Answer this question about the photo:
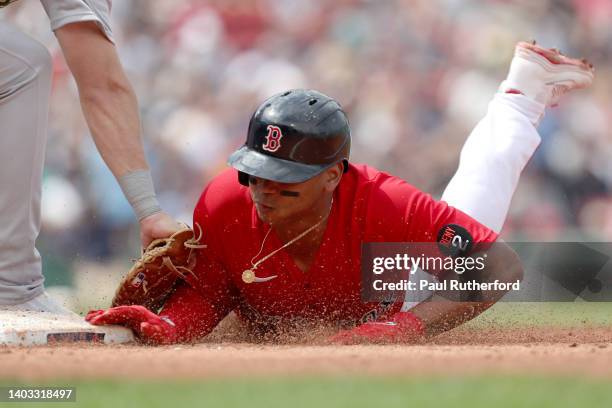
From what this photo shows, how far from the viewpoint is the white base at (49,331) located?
12.5ft

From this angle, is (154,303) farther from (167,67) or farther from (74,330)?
(167,67)

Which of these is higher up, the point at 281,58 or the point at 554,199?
the point at 281,58

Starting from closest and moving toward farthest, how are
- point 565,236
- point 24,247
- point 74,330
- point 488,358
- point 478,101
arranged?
point 488,358, point 74,330, point 24,247, point 565,236, point 478,101

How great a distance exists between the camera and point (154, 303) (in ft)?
14.3

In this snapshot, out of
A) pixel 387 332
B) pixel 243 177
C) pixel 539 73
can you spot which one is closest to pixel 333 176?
pixel 243 177

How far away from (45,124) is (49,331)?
912 mm

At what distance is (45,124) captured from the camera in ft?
13.9

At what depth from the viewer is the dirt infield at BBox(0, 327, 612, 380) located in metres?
3.08

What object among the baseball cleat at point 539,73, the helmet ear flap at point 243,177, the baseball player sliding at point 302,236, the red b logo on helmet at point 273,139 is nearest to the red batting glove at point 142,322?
the baseball player sliding at point 302,236

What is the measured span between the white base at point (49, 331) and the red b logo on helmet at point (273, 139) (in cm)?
94

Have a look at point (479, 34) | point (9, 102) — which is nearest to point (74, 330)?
point (9, 102)

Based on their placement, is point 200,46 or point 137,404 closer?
point 137,404

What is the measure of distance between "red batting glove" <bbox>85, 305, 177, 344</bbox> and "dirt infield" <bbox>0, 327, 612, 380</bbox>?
0.28 feet

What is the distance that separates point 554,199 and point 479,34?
1.41 metres
